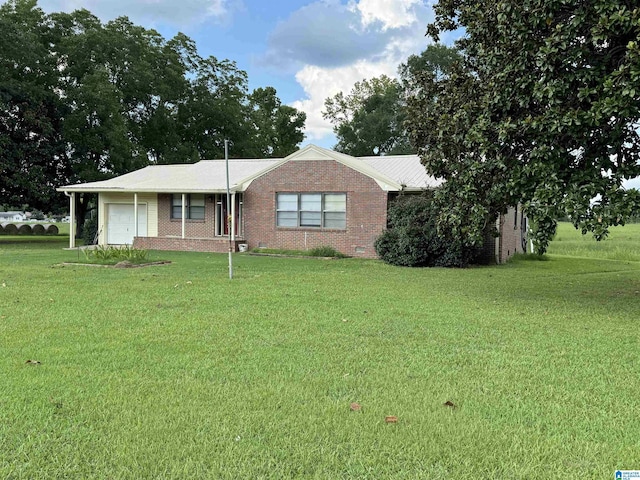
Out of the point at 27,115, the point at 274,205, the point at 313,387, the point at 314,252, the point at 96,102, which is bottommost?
the point at 313,387

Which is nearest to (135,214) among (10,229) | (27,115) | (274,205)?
(274,205)

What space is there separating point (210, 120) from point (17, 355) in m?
34.6

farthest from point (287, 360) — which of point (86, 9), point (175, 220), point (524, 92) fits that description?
point (86, 9)

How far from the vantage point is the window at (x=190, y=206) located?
2317cm

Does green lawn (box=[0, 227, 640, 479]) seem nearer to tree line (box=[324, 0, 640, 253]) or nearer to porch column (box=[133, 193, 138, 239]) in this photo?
tree line (box=[324, 0, 640, 253])

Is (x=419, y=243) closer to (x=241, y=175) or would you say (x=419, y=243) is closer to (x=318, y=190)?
(x=318, y=190)

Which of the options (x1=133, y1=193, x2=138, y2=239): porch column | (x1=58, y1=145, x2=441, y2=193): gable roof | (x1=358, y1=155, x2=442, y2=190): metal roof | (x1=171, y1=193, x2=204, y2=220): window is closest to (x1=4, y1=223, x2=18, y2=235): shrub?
(x1=58, y1=145, x2=441, y2=193): gable roof

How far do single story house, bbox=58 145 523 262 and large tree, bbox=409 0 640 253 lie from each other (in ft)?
29.7

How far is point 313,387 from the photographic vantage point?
15.0ft

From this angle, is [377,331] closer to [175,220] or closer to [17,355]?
[17,355]

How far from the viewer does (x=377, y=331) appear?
271 inches

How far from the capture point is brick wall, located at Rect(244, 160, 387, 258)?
19.9 metres

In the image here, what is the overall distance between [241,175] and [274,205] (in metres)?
3.53

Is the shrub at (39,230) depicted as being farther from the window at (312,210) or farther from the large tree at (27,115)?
the window at (312,210)
